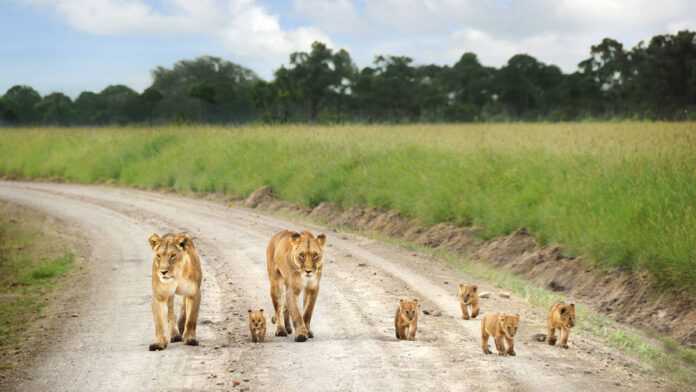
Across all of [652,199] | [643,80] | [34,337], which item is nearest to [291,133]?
[652,199]

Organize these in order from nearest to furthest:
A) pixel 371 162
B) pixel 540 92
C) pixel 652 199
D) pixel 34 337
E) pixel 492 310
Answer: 1. pixel 34 337
2. pixel 492 310
3. pixel 652 199
4. pixel 371 162
5. pixel 540 92

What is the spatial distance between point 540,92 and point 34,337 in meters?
72.6

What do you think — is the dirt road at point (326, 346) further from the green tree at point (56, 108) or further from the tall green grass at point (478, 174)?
the green tree at point (56, 108)

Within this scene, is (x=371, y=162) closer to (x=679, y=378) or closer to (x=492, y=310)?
(x=492, y=310)

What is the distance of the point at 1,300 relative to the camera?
40.1 feet

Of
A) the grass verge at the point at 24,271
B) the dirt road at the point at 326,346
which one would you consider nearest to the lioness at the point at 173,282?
the dirt road at the point at 326,346

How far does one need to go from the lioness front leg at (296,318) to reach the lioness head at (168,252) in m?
1.23

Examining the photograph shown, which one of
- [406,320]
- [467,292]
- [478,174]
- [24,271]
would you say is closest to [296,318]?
[406,320]

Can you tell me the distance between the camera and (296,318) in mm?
8641

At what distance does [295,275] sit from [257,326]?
716 millimetres

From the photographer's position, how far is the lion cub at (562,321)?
29.2 feet

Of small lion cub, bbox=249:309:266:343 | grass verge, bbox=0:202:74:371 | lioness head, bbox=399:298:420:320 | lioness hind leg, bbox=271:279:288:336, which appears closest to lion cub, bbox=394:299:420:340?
lioness head, bbox=399:298:420:320

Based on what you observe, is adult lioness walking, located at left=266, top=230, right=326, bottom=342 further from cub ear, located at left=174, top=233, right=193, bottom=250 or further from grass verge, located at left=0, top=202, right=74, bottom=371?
grass verge, located at left=0, top=202, right=74, bottom=371

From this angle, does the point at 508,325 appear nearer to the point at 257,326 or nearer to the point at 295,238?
the point at 295,238
